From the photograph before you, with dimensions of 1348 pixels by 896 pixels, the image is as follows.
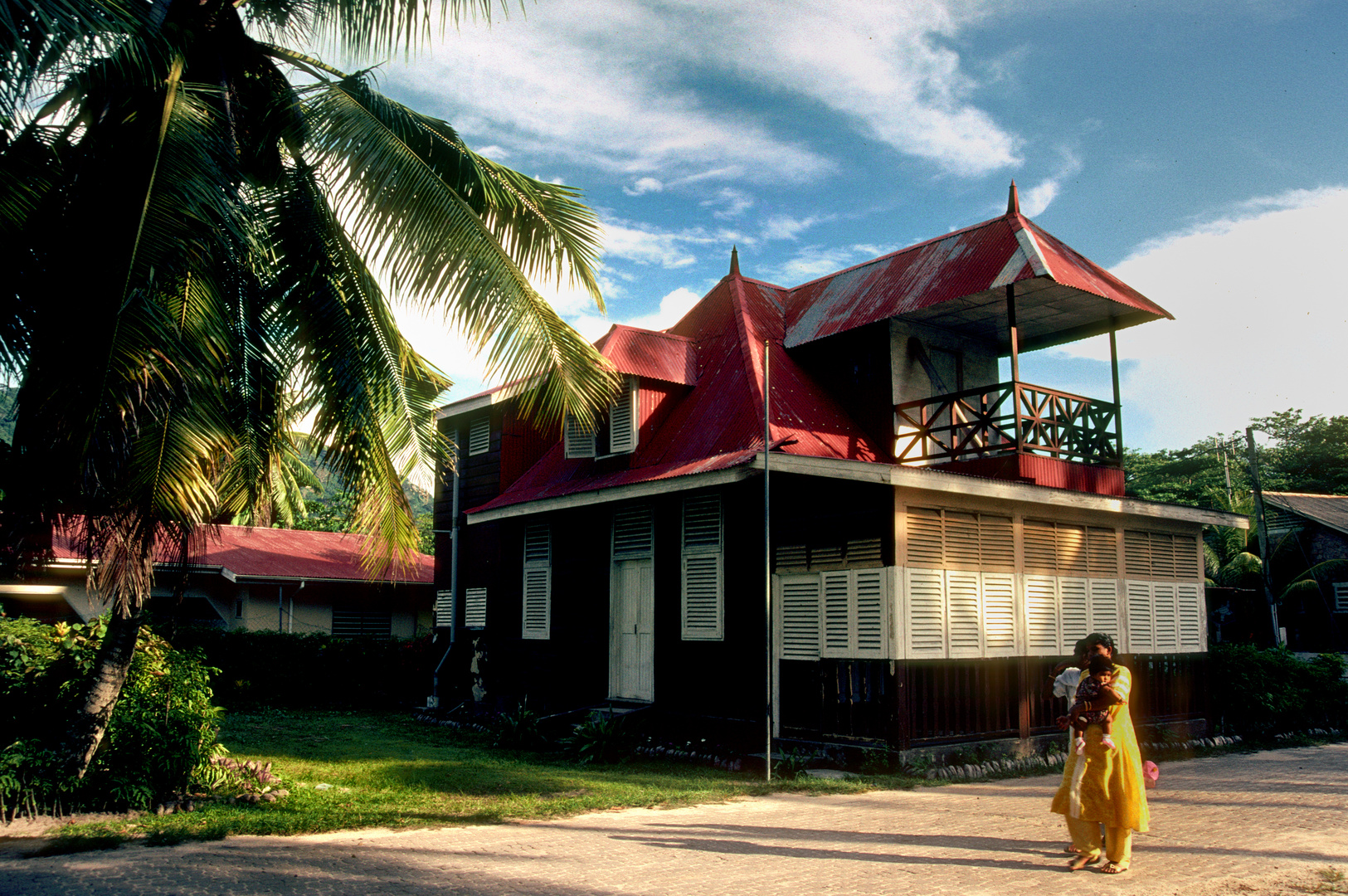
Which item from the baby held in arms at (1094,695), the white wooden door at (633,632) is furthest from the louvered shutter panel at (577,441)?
the baby held in arms at (1094,695)

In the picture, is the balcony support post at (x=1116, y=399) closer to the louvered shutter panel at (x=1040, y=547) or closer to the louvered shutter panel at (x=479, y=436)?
the louvered shutter panel at (x=1040, y=547)

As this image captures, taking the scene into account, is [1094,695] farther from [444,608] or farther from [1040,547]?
[444,608]

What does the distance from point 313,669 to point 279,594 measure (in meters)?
4.42

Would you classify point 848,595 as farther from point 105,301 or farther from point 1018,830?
point 105,301

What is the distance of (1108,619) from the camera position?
45.7ft

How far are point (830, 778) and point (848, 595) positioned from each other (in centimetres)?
220

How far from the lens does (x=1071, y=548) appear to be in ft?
44.5

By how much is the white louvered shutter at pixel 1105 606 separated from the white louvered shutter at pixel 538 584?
8.21 m

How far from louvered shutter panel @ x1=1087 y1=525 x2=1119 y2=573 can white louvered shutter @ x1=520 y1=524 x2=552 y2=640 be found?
8.23m

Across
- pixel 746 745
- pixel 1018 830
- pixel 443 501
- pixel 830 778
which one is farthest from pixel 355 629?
pixel 1018 830

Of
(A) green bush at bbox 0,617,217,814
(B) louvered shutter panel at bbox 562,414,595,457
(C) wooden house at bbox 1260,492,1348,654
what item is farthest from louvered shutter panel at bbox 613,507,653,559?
(C) wooden house at bbox 1260,492,1348,654

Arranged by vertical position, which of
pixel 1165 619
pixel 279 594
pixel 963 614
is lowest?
pixel 1165 619

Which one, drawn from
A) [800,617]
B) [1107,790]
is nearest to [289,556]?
[800,617]

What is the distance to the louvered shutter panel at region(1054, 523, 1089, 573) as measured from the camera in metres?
13.4
